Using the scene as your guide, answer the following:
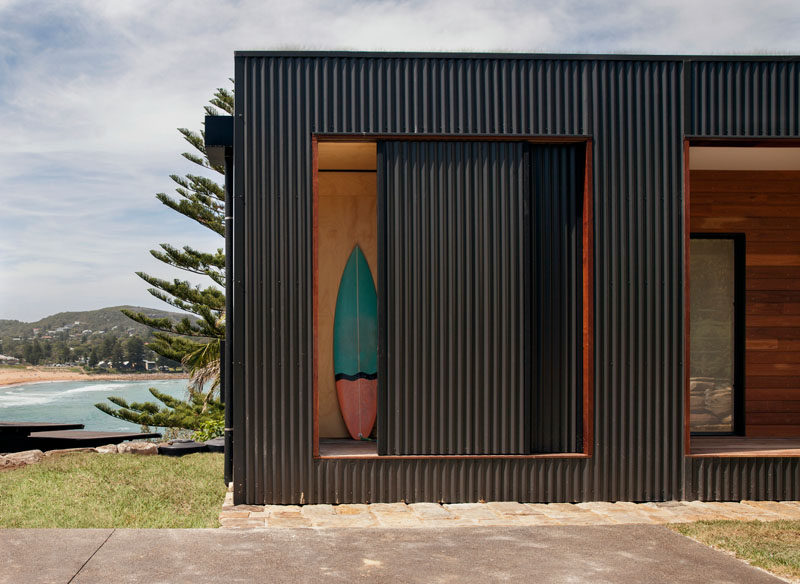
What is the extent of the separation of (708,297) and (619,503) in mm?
2742

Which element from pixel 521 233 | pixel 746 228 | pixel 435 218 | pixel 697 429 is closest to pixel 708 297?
pixel 746 228

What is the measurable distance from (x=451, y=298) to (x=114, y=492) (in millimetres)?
2765

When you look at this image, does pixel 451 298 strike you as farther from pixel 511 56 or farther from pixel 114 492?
pixel 114 492

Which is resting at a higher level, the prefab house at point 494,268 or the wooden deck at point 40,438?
the prefab house at point 494,268

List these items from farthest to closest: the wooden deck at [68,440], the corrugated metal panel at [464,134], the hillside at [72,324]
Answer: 1. the hillside at [72,324]
2. the wooden deck at [68,440]
3. the corrugated metal panel at [464,134]

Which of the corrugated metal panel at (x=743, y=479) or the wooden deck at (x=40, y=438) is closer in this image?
the corrugated metal panel at (x=743, y=479)

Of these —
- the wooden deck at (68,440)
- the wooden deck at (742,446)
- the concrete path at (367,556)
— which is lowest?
the wooden deck at (68,440)

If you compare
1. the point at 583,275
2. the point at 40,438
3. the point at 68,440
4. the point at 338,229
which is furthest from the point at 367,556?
the point at 40,438

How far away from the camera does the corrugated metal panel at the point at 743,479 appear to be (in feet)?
17.3

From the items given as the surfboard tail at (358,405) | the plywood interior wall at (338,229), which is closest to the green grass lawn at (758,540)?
the surfboard tail at (358,405)

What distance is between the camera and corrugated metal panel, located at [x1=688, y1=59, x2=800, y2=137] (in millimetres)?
5320

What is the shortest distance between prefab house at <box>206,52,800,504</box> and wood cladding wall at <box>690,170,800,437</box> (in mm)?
1662

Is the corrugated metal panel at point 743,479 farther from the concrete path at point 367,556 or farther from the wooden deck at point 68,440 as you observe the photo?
the wooden deck at point 68,440

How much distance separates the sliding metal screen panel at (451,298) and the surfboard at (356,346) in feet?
5.11
